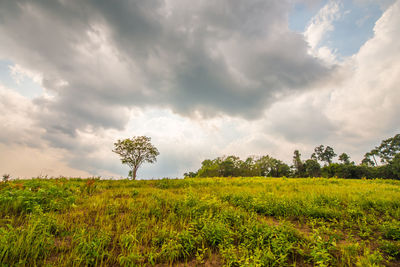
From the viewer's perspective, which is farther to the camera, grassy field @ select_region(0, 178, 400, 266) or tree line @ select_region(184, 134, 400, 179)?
tree line @ select_region(184, 134, 400, 179)

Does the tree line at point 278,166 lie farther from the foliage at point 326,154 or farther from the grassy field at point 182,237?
the grassy field at point 182,237

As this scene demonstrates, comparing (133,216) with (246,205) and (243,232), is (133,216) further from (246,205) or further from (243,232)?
Answer: (246,205)

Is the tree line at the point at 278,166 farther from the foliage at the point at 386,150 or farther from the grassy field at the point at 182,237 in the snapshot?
the grassy field at the point at 182,237

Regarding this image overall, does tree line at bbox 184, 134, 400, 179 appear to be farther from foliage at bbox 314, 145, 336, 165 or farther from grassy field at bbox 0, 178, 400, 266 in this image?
grassy field at bbox 0, 178, 400, 266

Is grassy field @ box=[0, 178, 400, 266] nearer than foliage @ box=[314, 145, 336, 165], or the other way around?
grassy field @ box=[0, 178, 400, 266]

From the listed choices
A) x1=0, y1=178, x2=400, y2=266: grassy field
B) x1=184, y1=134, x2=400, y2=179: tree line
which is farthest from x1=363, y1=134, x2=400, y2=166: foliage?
x1=0, y1=178, x2=400, y2=266: grassy field

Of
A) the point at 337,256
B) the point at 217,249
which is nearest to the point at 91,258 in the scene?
the point at 217,249

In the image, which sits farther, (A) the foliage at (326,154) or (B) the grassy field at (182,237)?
(A) the foliage at (326,154)

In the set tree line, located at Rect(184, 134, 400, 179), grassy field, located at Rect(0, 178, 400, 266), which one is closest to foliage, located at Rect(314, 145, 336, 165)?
tree line, located at Rect(184, 134, 400, 179)

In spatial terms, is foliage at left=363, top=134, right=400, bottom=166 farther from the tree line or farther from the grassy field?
the grassy field

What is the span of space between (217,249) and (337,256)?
9.44ft

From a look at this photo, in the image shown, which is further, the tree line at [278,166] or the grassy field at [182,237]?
the tree line at [278,166]

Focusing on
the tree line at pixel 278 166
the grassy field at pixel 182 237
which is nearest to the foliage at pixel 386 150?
the tree line at pixel 278 166

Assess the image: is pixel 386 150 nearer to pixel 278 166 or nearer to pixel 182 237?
pixel 278 166
